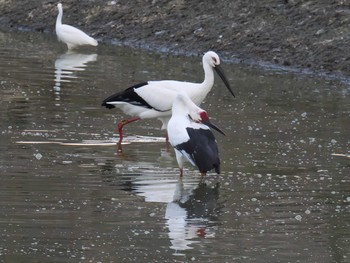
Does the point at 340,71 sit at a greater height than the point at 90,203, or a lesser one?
lesser

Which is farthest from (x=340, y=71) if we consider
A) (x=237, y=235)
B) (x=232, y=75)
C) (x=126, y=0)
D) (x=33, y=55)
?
(x=237, y=235)

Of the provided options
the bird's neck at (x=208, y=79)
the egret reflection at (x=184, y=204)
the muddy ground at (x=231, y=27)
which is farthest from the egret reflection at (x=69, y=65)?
the egret reflection at (x=184, y=204)

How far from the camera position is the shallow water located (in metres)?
9.45

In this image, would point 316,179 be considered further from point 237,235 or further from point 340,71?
point 340,71

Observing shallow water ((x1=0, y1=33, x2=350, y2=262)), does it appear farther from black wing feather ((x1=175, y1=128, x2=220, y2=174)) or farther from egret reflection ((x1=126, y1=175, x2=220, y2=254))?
black wing feather ((x1=175, y1=128, x2=220, y2=174))

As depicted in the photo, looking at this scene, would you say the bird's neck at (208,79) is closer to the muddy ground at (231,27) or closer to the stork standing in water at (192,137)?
the stork standing in water at (192,137)

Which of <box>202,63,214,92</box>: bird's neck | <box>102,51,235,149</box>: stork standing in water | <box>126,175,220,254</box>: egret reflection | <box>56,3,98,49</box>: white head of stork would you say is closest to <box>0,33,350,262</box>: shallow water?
<box>126,175,220,254</box>: egret reflection

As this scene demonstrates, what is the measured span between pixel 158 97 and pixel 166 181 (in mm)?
2880

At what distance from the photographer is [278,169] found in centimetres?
1284

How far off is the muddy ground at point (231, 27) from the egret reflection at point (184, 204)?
936cm

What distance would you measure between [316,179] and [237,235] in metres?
2.66

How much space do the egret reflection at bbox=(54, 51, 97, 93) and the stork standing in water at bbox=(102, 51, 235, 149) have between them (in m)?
3.19

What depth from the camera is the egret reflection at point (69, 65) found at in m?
19.8

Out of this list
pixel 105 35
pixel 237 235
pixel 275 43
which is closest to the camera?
pixel 237 235
